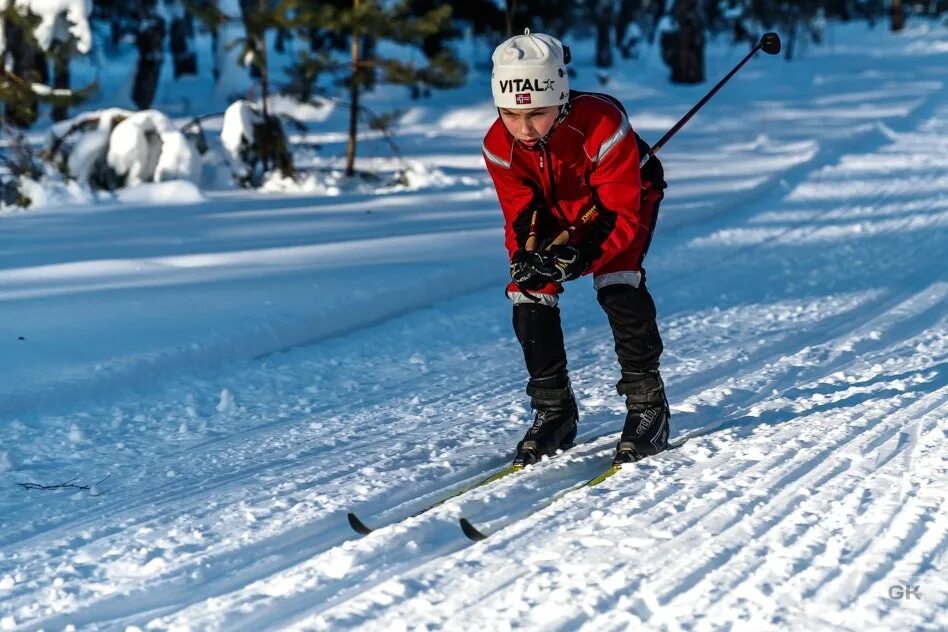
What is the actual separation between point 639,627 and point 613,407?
2.23m

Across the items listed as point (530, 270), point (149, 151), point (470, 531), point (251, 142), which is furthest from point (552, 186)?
point (251, 142)

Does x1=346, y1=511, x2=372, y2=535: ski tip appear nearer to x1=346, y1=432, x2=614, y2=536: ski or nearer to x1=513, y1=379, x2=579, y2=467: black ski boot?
x1=346, y1=432, x2=614, y2=536: ski

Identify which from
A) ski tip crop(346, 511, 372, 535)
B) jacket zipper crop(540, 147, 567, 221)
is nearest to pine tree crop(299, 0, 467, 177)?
jacket zipper crop(540, 147, 567, 221)

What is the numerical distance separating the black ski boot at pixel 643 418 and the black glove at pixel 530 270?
54cm

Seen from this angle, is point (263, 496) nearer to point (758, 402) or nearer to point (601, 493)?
point (601, 493)

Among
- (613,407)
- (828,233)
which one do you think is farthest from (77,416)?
(828,233)

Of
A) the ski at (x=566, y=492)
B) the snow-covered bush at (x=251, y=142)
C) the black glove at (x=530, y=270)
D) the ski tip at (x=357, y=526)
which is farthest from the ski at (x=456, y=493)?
the snow-covered bush at (x=251, y=142)

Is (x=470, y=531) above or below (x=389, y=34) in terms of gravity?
below

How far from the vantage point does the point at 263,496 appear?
4.07m

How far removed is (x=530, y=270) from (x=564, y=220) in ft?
1.19

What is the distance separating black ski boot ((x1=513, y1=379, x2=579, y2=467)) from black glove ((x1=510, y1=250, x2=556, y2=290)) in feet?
1.43

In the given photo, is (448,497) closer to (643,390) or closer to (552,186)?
(643,390)

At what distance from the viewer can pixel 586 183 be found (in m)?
4.30

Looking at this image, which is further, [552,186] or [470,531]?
[552,186]
